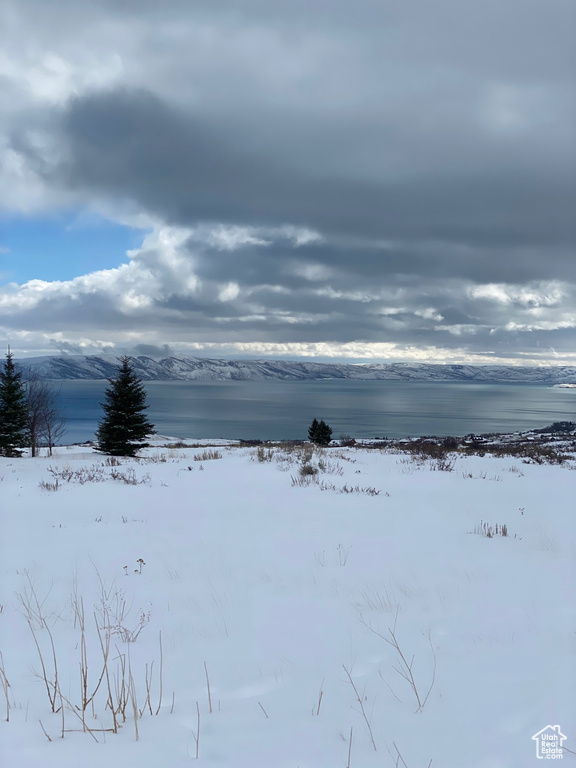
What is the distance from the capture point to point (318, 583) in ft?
14.4

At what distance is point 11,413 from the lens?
2741cm

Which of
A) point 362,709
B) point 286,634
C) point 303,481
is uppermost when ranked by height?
point 362,709

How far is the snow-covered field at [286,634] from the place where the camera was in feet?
7.36

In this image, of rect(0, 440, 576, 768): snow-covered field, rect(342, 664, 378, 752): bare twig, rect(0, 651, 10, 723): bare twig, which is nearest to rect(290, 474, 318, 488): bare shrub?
rect(0, 440, 576, 768): snow-covered field

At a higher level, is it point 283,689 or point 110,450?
point 283,689

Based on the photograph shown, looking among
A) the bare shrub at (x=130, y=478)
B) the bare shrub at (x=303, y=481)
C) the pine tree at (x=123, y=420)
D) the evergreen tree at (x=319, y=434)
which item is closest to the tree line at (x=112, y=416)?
the pine tree at (x=123, y=420)

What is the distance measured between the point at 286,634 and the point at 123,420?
82.2 feet

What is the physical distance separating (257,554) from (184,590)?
1128 millimetres

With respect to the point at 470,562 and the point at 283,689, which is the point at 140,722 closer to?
the point at 283,689

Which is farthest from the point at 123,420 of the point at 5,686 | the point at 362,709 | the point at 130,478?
the point at 362,709

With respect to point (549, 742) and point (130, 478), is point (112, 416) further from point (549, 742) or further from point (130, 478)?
point (549, 742)

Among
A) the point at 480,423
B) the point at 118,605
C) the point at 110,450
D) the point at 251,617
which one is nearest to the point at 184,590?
the point at 118,605

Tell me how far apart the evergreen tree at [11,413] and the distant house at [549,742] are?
30.7 meters

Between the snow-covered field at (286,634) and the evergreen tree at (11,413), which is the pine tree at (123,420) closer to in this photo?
the evergreen tree at (11,413)
